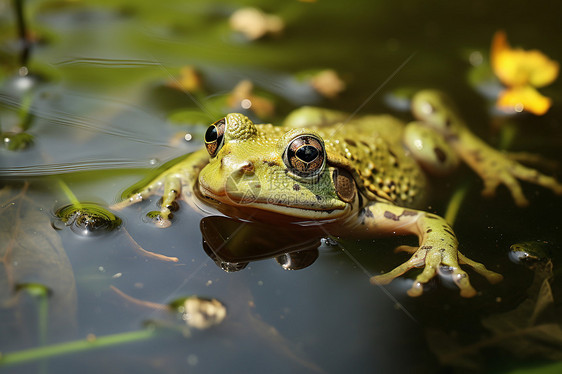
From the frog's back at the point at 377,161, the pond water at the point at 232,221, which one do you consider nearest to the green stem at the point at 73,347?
the pond water at the point at 232,221

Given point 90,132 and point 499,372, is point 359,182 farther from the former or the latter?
point 90,132

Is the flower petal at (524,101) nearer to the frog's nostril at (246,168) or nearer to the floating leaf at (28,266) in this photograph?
the frog's nostril at (246,168)

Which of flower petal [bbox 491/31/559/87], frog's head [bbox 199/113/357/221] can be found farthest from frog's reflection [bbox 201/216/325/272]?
flower petal [bbox 491/31/559/87]

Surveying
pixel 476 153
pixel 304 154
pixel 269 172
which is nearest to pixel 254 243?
pixel 269 172

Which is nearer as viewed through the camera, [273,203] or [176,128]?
[273,203]

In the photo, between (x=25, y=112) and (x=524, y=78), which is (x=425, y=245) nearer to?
(x=524, y=78)

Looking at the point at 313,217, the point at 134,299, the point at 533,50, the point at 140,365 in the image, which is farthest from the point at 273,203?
the point at 533,50
